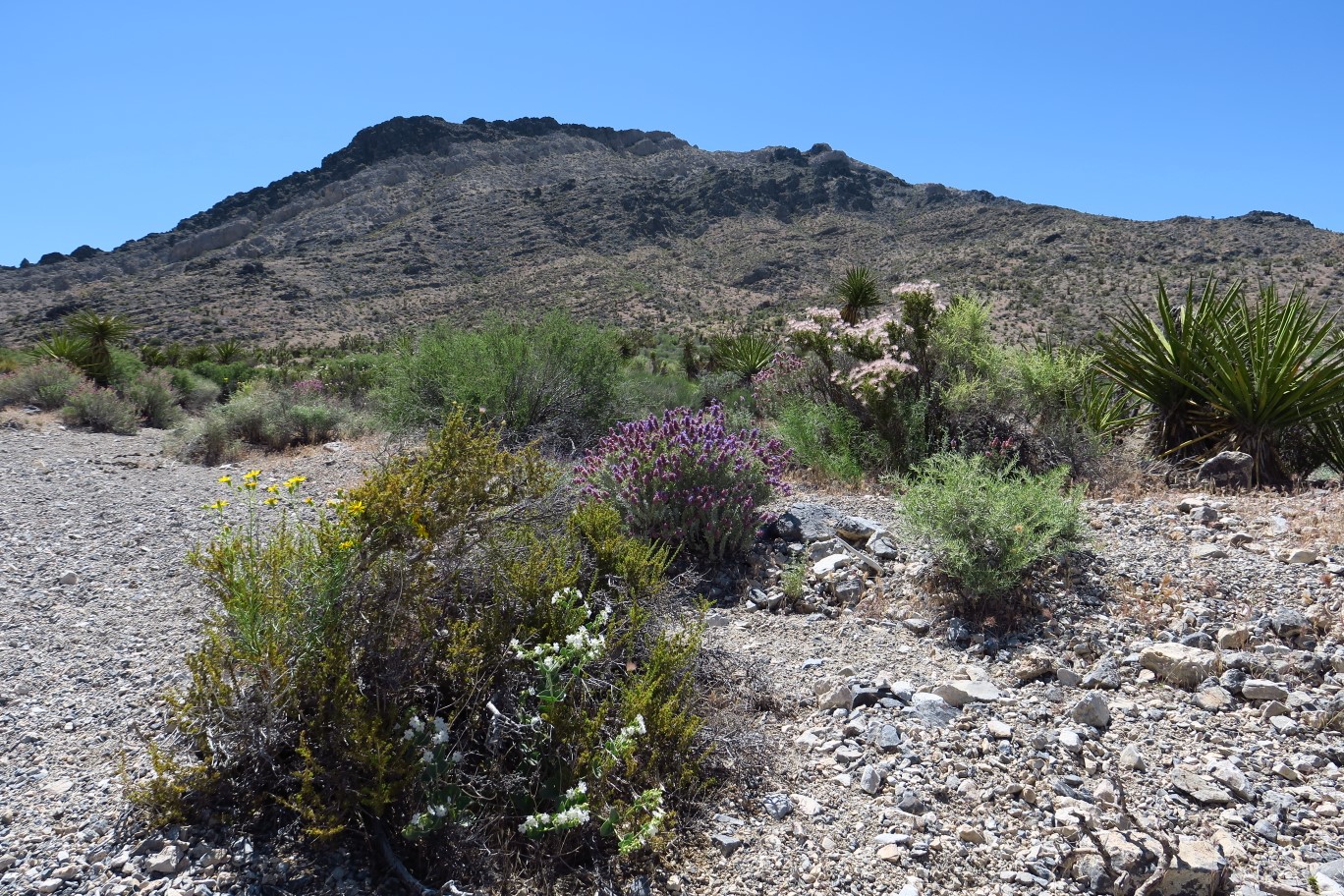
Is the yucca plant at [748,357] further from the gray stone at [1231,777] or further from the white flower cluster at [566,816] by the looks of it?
the white flower cluster at [566,816]

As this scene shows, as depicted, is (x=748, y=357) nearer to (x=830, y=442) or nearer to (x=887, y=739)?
(x=830, y=442)

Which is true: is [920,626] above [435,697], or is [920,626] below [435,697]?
below

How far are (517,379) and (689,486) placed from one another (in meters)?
Result: 5.08

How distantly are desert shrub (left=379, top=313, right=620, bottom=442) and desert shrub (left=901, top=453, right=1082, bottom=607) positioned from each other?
527 centimetres

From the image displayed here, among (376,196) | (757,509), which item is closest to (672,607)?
(757,509)

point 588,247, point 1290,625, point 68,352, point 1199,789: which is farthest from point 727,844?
point 588,247

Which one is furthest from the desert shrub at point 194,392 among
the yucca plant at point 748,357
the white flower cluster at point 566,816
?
the white flower cluster at point 566,816

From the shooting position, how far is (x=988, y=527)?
15.5 ft

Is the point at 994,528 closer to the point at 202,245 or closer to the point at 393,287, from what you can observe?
the point at 393,287

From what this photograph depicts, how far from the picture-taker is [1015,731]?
11.3 ft

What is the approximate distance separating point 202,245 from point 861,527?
264ft

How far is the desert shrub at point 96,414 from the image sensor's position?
45.1ft

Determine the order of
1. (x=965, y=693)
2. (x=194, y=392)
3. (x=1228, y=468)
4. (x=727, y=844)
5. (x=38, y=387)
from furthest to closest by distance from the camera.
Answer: (x=194, y=392) < (x=38, y=387) < (x=1228, y=468) < (x=965, y=693) < (x=727, y=844)

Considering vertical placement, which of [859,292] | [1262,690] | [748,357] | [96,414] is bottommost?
→ [1262,690]
